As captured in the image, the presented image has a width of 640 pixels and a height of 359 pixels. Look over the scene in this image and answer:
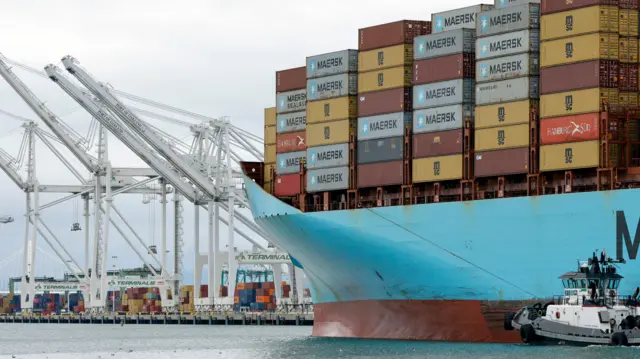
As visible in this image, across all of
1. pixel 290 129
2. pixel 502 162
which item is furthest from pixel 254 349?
pixel 502 162

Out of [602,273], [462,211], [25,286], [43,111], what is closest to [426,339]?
[462,211]

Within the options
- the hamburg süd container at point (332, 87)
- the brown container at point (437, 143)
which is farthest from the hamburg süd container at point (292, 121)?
the brown container at point (437, 143)

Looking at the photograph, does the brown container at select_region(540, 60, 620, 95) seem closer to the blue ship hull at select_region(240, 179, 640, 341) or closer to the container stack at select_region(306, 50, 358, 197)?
the blue ship hull at select_region(240, 179, 640, 341)

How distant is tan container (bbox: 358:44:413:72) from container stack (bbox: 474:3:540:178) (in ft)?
14.6

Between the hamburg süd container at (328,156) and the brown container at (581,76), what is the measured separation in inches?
455

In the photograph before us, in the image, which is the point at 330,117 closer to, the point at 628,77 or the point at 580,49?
the point at 580,49

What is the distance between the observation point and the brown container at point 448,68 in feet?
200

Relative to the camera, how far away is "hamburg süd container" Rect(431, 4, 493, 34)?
208ft

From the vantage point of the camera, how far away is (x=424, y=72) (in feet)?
203

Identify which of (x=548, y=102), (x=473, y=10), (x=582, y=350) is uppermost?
(x=473, y=10)

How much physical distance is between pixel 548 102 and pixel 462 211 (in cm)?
615

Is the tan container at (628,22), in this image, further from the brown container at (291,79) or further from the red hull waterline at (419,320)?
the brown container at (291,79)

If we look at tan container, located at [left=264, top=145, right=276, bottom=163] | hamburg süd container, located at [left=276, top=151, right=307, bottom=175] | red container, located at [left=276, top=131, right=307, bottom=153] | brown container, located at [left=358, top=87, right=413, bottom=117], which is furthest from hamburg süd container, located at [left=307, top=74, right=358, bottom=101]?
tan container, located at [left=264, top=145, right=276, bottom=163]

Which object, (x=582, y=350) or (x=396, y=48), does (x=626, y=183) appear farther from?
(x=396, y=48)
